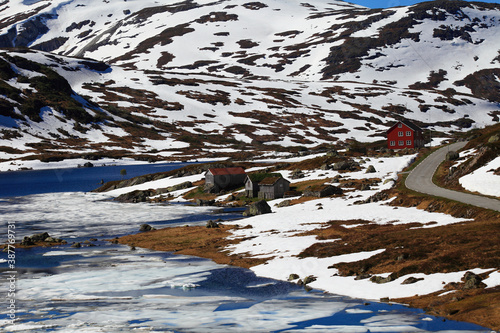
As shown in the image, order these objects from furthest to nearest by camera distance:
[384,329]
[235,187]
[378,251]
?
1. [235,187]
2. [378,251]
3. [384,329]

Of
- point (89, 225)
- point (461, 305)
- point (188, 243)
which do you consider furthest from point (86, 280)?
point (89, 225)

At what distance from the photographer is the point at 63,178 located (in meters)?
160

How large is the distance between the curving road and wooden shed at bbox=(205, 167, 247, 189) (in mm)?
35867

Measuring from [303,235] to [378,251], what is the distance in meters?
14.2

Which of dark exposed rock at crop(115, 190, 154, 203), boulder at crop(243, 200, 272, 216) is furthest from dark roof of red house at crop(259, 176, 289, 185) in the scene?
dark exposed rock at crop(115, 190, 154, 203)

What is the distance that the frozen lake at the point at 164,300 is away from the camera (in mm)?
30641

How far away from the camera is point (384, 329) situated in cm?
2859

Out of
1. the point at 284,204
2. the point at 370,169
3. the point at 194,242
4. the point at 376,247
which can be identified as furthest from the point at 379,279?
the point at 370,169

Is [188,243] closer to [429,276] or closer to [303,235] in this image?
[303,235]

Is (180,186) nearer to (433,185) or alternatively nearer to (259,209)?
(259,209)

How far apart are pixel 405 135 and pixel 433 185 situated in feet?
222

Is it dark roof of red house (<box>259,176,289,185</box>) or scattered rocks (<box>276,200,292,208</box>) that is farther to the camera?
dark roof of red house (<box>259,176,289,185</box>)

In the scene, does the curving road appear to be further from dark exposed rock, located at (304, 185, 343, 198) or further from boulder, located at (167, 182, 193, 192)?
boulder, located at (167, 182, 193, 192)

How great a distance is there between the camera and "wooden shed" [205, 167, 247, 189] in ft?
360
